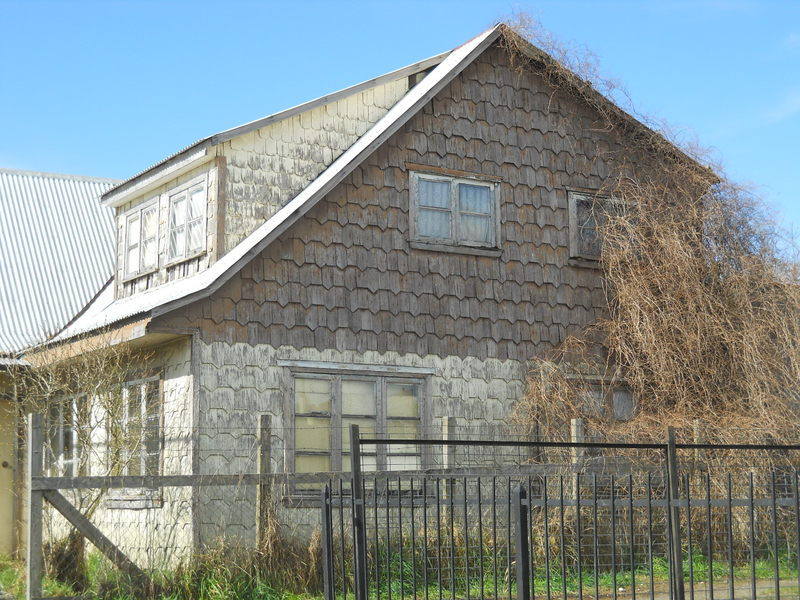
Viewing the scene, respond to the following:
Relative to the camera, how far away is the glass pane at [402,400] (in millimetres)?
14288

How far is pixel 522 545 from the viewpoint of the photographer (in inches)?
260

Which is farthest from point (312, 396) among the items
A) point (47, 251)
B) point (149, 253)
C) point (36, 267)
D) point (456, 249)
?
point (47, 251)

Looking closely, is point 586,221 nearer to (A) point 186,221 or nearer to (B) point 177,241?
(A) point 186,221

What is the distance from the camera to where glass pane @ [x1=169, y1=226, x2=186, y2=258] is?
15038mm

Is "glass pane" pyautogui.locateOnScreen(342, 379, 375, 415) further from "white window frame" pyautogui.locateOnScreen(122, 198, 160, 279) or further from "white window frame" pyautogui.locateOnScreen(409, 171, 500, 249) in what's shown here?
"white window frame" pyautogui.locateOnScreen(122, 198, 160, 279)

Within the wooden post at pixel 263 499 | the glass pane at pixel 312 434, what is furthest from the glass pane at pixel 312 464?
the wooden post at pixel 263 499

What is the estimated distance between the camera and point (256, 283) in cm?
1345

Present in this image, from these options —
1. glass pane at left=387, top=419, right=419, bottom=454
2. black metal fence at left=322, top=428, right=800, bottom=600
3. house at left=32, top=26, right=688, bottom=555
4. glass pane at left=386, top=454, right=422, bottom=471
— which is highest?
house at left=32, top=26, right=688, bottom=555

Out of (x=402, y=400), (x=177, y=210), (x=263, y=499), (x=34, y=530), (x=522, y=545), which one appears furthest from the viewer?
(x=177, y=210)

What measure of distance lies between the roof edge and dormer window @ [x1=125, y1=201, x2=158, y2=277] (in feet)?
1.46

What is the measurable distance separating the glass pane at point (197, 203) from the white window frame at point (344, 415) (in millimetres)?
2709

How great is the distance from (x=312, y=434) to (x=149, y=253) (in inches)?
161

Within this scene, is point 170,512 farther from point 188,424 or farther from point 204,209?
point 204,209

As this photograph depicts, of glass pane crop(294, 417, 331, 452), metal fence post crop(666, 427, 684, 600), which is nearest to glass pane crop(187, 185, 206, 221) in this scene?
glass pane crop(294, 417, 331, 452)
